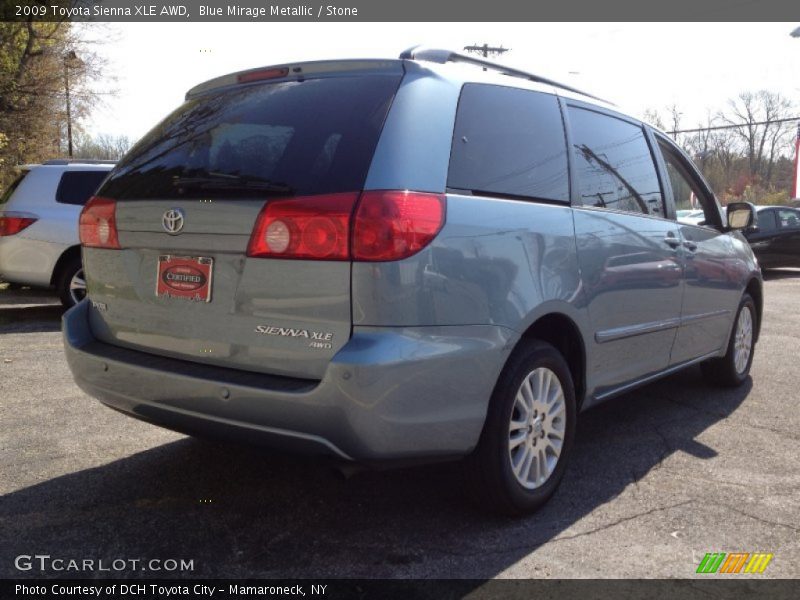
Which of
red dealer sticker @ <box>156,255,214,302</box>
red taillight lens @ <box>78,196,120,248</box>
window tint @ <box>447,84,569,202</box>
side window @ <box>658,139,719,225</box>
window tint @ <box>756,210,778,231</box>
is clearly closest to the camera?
red dealer sticker @ <box>156,255,214,302</box>

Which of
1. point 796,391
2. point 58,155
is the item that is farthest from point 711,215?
point 58,155

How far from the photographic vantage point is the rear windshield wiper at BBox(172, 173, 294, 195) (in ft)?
9.17

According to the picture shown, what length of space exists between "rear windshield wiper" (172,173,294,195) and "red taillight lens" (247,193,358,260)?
0.22 ft

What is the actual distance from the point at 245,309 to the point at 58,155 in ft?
88.3

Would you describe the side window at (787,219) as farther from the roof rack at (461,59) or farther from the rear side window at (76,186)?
the roof rack at (461,59)

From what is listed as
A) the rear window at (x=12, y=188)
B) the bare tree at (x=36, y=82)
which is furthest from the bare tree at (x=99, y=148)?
the rear window at (x=12, y=188)

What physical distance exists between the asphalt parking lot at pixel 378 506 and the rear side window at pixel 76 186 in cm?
428

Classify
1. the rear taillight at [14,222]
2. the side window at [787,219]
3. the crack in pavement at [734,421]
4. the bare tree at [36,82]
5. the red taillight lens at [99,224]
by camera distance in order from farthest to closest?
the bare tree at [36,82] < the side window at [787,219] < the rear taillight at [14,222] < the crack in pavement at [734,421] < the red taillight lens at [99,224]

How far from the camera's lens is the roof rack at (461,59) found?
3080 millimetres

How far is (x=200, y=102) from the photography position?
3.55 metres

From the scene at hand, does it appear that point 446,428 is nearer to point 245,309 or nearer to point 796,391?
point 245,309

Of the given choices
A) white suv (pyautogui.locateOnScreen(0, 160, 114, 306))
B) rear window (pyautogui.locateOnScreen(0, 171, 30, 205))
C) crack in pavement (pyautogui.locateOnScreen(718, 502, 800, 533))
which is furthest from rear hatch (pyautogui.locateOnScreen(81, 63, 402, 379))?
rear window (pyautogui.locateOnScreen(0, 171, 30, 205))

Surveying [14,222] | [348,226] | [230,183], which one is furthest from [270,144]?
[14,222]

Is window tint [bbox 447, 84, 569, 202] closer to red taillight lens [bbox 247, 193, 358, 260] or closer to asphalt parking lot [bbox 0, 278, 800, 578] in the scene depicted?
red taillight lens [bbox 247, 193, 358, 260]
